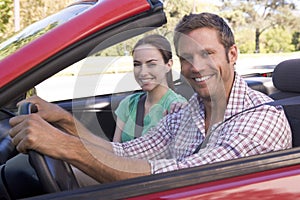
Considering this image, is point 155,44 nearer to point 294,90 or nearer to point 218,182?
point 218,182

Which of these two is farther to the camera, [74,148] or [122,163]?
[122,163]

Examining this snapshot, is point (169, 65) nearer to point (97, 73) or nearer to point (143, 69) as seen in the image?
point (143, 69)

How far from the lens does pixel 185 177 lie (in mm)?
1446

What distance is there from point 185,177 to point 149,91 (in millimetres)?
1190

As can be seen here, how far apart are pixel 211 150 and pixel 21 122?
726mm

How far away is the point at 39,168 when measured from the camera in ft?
Result: 5.16

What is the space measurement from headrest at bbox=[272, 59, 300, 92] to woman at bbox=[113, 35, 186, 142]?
2.84 ft

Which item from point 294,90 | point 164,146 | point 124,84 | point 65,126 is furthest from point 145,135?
point 294,90

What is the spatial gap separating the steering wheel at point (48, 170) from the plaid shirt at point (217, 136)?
0.31 meters

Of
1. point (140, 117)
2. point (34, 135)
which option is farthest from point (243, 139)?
point (140, 117)

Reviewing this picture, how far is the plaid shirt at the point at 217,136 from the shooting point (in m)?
1.81

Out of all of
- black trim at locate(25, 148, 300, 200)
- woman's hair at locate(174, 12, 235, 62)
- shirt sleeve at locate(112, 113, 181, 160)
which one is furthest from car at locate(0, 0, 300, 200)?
shirt sleeve at locate(112, 113, 181, 160)

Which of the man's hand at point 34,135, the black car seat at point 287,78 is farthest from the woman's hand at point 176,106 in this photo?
the man's hand at point 34,135

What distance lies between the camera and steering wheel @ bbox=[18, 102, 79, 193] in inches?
61.3
